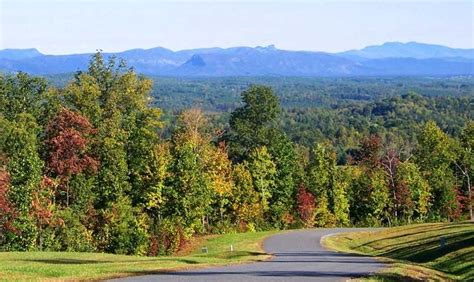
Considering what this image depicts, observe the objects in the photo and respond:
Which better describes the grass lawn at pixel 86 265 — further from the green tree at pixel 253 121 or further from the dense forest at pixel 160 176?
the green tree at pixel 253 121

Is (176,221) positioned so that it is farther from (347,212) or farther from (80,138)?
(347,212)

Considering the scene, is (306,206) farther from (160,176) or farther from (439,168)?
(160,176)

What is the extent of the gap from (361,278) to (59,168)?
40.0m

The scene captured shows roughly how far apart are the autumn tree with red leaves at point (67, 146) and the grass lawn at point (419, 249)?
22842mm

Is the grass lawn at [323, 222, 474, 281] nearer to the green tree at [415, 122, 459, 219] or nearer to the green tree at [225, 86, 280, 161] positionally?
the green tree at [225, 86, 280, 161]

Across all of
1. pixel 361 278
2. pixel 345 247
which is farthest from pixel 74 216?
pixel 361 278

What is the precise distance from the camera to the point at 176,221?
219ft

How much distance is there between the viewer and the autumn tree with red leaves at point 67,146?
63.8 meters

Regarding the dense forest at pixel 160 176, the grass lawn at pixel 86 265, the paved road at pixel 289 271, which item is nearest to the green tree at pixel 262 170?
the dense forest at pixel 160 176

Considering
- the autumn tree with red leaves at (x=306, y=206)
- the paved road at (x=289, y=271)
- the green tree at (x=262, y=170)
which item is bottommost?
the autumn tree with red leaves at (x=306, y=206)

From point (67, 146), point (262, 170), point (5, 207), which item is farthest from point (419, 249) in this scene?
point (262, 170)

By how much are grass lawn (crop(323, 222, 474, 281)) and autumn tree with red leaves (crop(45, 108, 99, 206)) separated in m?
22.8

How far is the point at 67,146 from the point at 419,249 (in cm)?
3239

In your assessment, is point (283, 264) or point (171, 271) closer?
point (171, 271)
